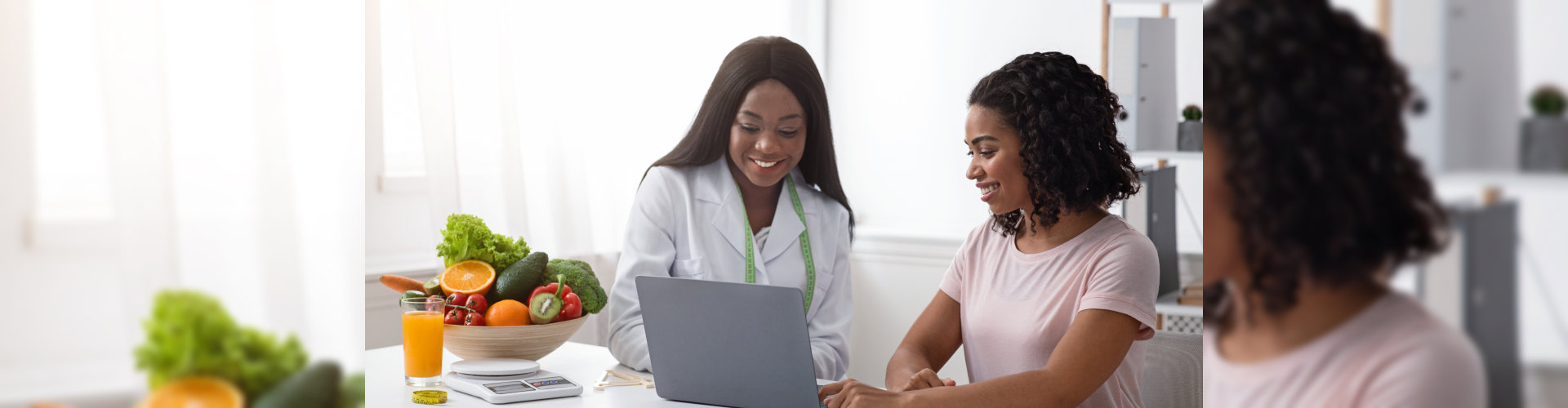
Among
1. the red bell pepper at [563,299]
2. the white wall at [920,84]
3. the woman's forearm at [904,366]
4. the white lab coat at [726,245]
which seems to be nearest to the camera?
the woman's forearm at [904,366]

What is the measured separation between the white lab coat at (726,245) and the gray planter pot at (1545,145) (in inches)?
66.2

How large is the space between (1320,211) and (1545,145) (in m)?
0.08

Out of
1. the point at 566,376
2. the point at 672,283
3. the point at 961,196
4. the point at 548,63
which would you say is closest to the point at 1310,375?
the point at 672,283

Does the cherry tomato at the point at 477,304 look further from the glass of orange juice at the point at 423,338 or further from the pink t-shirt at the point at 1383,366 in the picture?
the pink t-shirt at the point at 1383,366

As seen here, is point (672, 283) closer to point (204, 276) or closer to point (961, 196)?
point (204, 276)

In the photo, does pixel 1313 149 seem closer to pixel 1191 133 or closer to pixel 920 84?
pixel 1191 133

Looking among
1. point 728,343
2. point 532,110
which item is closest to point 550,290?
point 728,343

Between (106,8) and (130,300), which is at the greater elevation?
(106,8)

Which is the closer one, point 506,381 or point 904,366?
point 506,381

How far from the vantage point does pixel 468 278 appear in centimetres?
175

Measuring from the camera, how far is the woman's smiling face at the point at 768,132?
212 cm

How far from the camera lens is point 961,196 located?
3469 millimetres

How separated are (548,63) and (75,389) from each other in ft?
7.74

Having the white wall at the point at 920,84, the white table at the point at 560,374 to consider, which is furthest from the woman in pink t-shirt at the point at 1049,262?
the white wall at the point at 920,84
